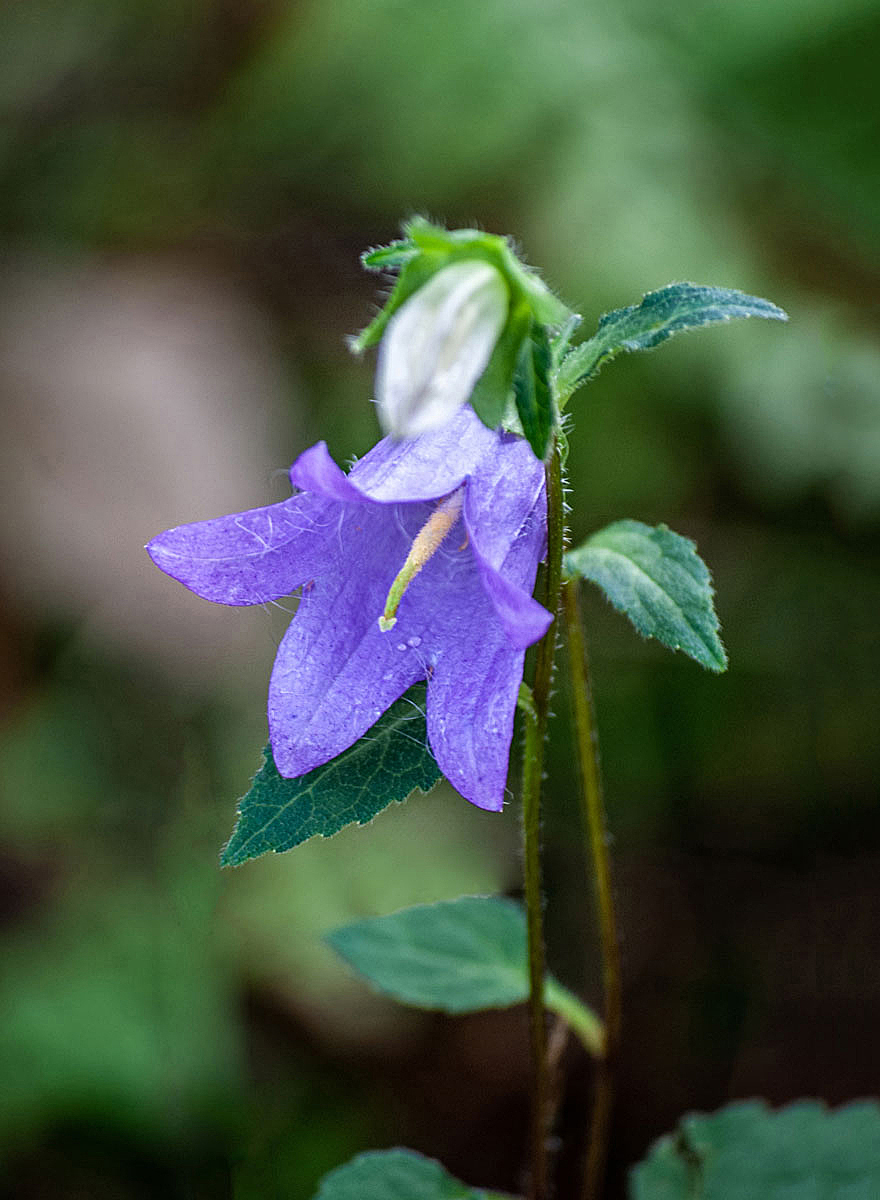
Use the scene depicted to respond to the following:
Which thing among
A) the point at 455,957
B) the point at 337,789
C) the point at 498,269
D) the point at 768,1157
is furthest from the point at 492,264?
the point at 768,1157

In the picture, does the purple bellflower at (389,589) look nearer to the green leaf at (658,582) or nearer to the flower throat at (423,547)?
the flower throat at (423,547)

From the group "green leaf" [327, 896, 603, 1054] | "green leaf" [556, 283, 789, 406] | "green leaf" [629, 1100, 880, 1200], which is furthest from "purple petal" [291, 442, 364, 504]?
"green leaf" [629, 1100, 880, 1200]

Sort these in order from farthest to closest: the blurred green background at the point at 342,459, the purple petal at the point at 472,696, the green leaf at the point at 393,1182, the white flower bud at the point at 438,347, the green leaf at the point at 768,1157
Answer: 1. the blurred green background at the point at 342,459
2. the green leaf at the point at 768,1157
3. the green leaf at the point at 393,1182
4. the purple petal at the point at 472,696
5. the white flower bud at the point at 438,347

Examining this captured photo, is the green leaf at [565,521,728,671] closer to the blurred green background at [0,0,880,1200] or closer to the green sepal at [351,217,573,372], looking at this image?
the green sepal at [351,217,573,372]

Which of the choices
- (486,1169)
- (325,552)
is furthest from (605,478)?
(325,552)

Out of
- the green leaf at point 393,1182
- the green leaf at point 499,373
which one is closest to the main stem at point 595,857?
the green leaf at point 393,1182

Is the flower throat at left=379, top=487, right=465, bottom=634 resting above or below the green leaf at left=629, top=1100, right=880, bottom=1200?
above

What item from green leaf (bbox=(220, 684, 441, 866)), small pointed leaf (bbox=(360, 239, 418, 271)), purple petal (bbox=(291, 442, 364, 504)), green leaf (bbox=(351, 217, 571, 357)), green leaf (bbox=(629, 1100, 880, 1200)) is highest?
small pointed leaf (bbox=(360, 239, 418, 271))
